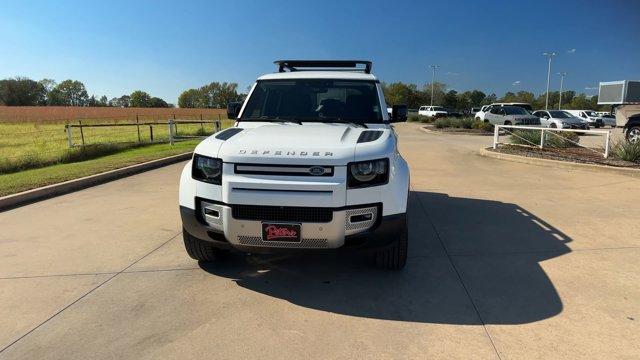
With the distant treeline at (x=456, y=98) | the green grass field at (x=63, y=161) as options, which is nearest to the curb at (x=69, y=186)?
the green grass field at (x=63, y=161)

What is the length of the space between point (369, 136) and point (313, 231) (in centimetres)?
103

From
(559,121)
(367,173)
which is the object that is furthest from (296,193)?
(559,121)

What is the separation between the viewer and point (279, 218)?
11.5ft

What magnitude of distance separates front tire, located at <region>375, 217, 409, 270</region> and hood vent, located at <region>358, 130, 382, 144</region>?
31.9 inches

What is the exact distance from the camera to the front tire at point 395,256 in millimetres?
4004

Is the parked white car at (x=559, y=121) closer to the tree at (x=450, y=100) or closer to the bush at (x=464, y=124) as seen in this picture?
the bush at (x=464, y=124)

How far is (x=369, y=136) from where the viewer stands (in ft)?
13.1

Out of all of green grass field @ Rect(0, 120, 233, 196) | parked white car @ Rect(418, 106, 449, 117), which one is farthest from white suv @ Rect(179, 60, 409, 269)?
parked white car @ Rect(418, 106, 449, 117)

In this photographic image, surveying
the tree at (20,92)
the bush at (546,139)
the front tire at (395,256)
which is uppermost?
the tree at (20,92)

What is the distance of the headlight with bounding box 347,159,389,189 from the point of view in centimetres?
351

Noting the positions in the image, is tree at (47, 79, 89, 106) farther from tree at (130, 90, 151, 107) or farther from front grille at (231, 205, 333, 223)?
front grille at (231, 205, 333, 223)

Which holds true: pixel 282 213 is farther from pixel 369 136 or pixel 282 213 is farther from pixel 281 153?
pixel 369 136

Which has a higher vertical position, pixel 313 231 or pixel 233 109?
pixel 233 109

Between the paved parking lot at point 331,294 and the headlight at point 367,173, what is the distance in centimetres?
97
